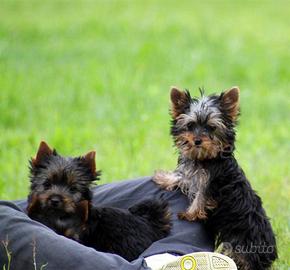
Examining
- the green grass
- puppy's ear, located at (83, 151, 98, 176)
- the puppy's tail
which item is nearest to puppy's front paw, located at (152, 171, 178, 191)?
the puppy's tail

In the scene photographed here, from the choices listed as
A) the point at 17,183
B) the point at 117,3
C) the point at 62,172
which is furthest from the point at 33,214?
the point at 117,3

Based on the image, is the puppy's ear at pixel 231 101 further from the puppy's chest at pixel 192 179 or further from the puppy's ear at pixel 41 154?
the puppy's ear at pixel 41 154

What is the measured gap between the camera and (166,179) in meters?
8.16

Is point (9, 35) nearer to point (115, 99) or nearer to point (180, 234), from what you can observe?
point (115, 99)

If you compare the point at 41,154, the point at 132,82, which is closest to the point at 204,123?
the point at 41,154

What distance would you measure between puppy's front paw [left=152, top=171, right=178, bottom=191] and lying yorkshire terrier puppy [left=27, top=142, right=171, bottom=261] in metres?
0.49

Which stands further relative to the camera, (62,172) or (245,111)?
(245,111)

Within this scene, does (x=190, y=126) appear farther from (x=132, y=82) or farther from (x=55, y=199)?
(x=132, y=82)

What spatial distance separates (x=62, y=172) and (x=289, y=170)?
4.88m

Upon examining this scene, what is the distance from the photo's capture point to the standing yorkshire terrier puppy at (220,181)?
23.9ft

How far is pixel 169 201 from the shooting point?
7.87 m

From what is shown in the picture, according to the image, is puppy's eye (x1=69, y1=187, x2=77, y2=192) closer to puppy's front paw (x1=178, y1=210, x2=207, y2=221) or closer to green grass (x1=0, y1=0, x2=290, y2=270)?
puppy's front paw (x1=178, y1=210, x2=207, y2=221)

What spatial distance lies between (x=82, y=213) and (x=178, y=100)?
1.41 m

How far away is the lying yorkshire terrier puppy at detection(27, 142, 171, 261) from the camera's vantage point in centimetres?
688
